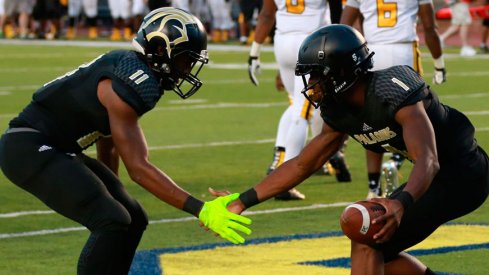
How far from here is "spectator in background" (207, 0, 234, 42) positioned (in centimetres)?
2838

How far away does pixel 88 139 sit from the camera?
222 inches

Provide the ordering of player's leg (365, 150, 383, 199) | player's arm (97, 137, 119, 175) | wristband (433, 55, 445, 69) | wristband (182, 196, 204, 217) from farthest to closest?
wristband (433, 55, 445, 69)
player's leg (365, 150, 383, 199)
player's arm (97, 137, 119, 175)
wristband (182, 196, 204, 217)

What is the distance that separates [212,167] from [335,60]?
530cm

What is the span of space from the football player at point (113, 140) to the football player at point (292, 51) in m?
3.43

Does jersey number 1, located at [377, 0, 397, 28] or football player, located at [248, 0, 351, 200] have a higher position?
jersey number 1, located at [377, 0, 397, 28]

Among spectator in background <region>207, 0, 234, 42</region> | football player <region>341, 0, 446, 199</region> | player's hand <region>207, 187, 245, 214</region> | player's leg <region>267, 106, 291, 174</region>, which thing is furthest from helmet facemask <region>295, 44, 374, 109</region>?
spectator in background <region>207, 0, 234, 42</region>

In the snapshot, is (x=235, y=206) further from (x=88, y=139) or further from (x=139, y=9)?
(x=139, y=9)

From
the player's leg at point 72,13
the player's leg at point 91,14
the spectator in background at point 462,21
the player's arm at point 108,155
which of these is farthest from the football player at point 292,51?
the player's leg at point 72,13

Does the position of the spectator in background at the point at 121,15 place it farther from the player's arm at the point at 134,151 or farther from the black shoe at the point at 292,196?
the player's arm at the point at 134,151

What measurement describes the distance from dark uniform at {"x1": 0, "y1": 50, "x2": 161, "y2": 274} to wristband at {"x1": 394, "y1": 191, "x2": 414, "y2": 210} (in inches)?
46.5

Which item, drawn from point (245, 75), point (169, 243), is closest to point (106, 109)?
point (169, 243)

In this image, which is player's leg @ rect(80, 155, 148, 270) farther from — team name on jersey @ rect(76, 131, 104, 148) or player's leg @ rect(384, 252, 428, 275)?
player's leg @ rect(384, 252, 428, 275)

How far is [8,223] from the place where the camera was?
320 inches

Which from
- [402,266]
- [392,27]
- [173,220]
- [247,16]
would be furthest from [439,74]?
[247,16]
